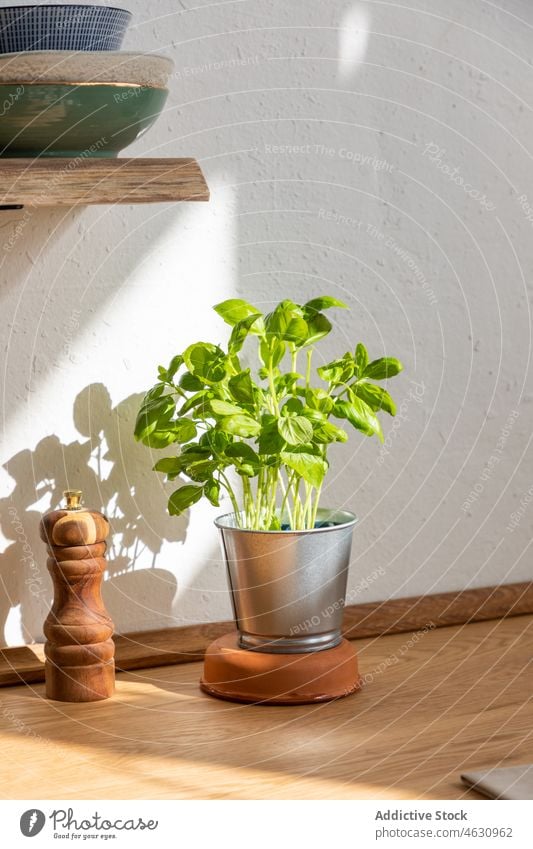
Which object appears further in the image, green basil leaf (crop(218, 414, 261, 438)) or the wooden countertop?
green basil leaf (crop(218, 414, 261, 438))

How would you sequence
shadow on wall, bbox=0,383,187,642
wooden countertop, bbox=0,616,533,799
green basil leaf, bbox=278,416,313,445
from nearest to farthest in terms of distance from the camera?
1. wooden countertop, bbox=0,616,533,799
2. green basil leaf, bbox=278,416,313,445
3. shadow on wall, bbox=0,383,187,642

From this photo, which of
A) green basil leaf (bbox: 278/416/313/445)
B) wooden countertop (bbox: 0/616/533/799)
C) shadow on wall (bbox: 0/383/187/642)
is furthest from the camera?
shadow on wall (bbox: 0/383/187/642)

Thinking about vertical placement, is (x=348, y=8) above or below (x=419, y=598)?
above

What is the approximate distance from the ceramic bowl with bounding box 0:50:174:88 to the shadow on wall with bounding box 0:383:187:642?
0.33 metres

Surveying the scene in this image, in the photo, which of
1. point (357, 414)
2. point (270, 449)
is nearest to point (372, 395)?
point (357, 414)

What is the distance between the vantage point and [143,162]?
104 centimetres

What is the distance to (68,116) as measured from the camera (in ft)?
3.37

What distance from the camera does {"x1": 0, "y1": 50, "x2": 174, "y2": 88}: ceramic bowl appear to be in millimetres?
1010

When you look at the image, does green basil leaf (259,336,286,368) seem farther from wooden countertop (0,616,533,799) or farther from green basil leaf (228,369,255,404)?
wooden countertop (0,616,533,799)

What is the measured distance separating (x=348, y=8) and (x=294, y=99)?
12 cm

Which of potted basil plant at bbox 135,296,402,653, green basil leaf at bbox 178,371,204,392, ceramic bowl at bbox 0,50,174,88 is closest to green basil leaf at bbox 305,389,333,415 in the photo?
potted basil plant at bbox 135,296,402,653

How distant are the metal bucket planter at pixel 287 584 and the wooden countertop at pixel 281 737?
0.07m

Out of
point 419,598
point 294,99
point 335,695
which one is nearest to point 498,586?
point 419,598
